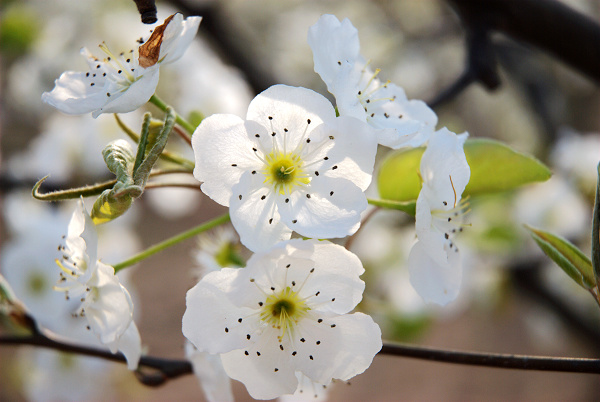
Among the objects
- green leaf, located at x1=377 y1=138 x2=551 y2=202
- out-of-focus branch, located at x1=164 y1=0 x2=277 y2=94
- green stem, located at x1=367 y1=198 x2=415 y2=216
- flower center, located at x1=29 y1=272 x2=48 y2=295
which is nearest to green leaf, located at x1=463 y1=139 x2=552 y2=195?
green leaf, located at x1=377 y1=138 x2=551 y2=202

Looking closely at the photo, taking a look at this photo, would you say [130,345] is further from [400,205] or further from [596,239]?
[596,239]

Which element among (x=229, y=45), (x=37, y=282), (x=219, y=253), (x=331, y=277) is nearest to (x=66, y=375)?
(x=37, y=282)

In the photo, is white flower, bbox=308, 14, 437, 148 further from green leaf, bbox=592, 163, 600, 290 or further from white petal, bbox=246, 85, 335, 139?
green leaf, bbox=592, 163, 600, 290

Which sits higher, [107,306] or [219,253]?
[107,306]

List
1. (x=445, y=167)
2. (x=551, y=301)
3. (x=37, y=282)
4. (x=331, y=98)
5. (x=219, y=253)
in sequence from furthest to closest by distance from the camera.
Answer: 1. (x=331, y=98)
2. (x=551, y=301)
3. (x=37, y=282)
4. (x=219, y=253)
5. (x=445, y=167)

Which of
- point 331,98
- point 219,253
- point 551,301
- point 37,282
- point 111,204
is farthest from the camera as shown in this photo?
point 331,98

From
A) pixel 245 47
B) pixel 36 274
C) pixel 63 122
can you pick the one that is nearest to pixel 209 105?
pixel 245 47

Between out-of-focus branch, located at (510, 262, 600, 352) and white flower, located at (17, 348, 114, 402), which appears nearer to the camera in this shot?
white flower, located at (17, 348, 114, 402)
